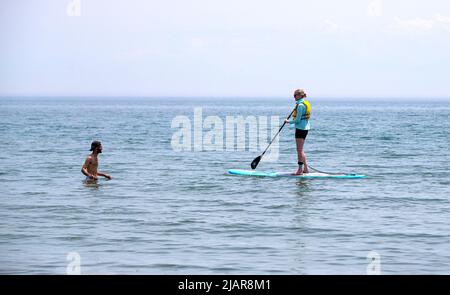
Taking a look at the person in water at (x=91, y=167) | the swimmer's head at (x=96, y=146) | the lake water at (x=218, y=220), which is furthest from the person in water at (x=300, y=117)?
the person in water at (x=91, y=167)

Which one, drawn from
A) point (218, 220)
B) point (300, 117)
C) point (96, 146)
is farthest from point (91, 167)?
point (218, 220)

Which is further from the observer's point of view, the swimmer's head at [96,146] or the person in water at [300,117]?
the person in water at [300,117]

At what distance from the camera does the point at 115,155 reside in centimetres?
2808

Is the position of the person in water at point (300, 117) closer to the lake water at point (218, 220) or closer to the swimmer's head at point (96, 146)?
the lake water at point (218, 220)

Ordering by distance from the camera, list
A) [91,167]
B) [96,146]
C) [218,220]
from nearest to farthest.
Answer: [218,220] < [96,146] < [91,167]

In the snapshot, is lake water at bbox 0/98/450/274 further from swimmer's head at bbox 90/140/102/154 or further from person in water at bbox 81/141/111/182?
swimmer's head at bbox 90/140/102/154

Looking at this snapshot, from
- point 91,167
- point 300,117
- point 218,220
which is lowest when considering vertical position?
point 218,220

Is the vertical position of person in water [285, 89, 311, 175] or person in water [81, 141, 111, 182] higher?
person in water [285, 89, 311, 175]

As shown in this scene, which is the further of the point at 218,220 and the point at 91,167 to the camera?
the point at 91,167

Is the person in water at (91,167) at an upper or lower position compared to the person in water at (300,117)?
lower

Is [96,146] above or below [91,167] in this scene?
above

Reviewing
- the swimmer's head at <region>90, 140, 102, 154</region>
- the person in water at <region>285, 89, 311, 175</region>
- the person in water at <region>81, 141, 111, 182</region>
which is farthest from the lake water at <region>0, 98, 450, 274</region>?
the person in water at <region>285, 89, 311, 175</region>

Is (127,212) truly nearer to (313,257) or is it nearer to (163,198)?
(163,198)

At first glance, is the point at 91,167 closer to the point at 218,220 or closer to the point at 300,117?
the point at 300,117
